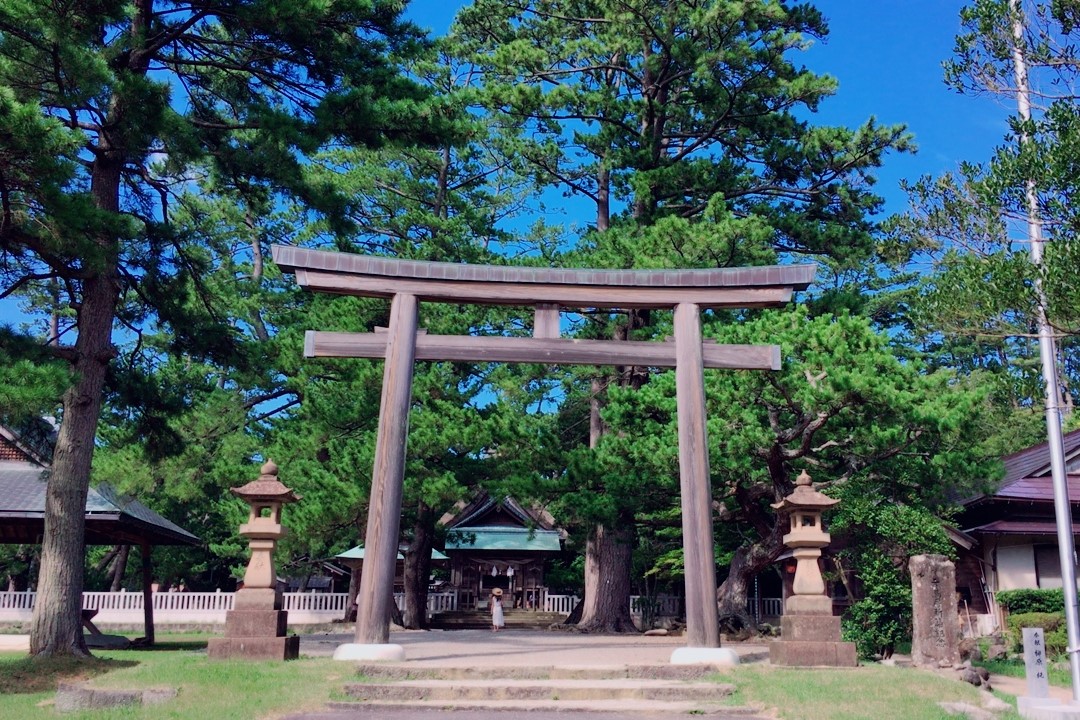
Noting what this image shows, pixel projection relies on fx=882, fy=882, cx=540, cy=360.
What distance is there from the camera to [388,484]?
10336mm

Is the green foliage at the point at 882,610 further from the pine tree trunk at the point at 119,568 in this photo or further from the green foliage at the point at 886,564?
the pine tree trunk at the point at 119,568

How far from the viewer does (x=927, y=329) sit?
10758mm

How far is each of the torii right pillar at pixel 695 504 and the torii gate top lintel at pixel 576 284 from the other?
0.35 meters

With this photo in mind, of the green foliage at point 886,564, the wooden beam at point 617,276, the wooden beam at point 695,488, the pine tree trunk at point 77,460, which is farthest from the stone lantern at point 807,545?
the pine tree trunk at point 77,460

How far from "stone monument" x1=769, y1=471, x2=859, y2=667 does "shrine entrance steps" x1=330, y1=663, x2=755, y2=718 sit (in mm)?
1476

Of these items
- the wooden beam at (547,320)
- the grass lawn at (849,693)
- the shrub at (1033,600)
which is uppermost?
the wooden beam at (547,320)

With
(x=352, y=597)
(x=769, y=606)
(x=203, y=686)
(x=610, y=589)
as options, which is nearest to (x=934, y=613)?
(x=610, y=589)

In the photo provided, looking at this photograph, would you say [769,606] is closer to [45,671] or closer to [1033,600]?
[1033,600]

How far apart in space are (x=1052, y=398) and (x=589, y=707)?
238 inches

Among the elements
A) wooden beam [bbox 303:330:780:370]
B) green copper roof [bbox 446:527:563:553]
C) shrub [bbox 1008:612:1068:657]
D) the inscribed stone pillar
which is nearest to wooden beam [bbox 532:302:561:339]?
wooden beam [bbox 303:330:780:370]

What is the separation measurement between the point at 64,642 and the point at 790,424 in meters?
11.6

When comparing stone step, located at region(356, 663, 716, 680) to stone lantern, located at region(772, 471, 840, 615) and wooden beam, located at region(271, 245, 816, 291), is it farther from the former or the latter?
wooden beam, located at region(271, 245, 816, 291)

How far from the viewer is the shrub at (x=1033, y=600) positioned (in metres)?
18.6

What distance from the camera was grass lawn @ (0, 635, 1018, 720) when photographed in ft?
25.0
